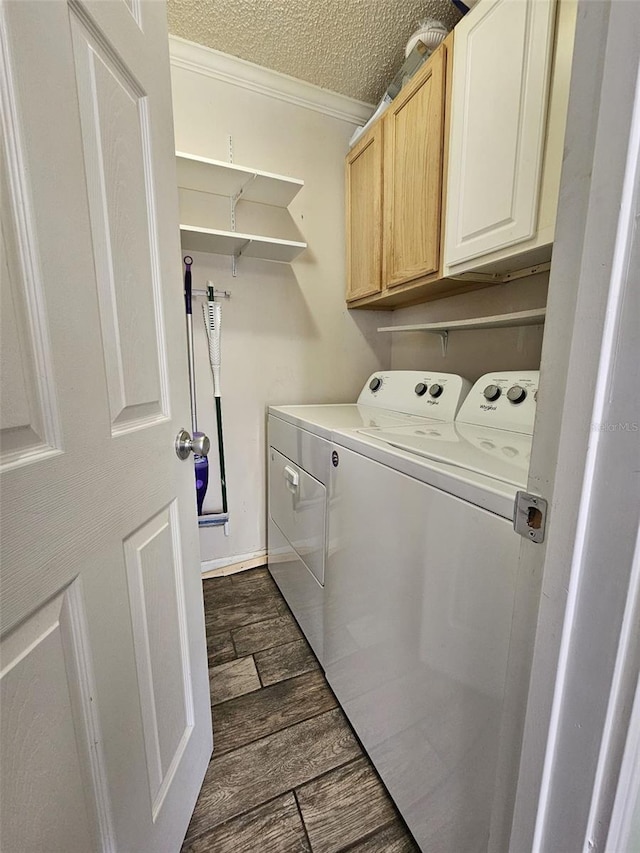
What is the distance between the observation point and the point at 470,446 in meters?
0.94

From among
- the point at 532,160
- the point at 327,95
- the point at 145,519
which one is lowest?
the point at 145,519

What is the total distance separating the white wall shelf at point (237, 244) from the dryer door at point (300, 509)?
1.05m

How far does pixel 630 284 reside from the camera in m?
0.34

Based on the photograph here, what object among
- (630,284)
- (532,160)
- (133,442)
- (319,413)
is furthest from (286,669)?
(532,160)

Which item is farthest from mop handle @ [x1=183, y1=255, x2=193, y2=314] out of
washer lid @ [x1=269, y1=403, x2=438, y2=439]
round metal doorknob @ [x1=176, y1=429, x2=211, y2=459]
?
round metal doorknob @ [x1=176, y1=429, x2=211, y2=459]

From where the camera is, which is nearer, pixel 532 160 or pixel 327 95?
pixel 532 160

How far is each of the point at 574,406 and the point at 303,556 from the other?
4.41 ft

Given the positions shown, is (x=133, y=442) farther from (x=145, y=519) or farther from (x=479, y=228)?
(x=479, y=228)

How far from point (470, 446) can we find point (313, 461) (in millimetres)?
618

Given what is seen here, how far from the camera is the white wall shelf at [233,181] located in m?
1.57

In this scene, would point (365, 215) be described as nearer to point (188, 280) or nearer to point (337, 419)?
point (188, 280)

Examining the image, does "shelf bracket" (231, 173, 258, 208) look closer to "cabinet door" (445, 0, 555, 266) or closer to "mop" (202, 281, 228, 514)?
"mop" (202, 281, 228, 514)

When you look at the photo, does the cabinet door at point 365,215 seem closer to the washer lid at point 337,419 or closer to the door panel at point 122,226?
the washer lid at point 337,419

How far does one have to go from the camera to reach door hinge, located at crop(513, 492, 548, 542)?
0.44 meters
